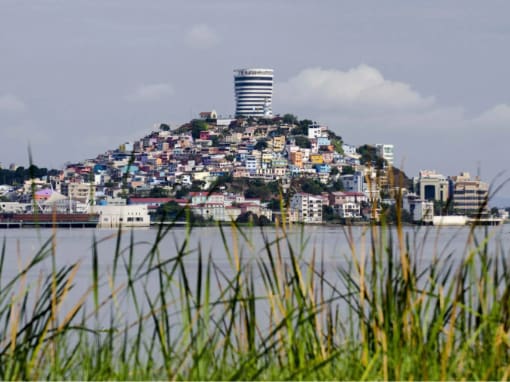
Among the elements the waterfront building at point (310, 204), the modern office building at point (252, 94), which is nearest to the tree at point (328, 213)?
Result: the waterfront building at point (310, 204)

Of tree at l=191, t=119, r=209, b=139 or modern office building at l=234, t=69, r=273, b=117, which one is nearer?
tree at l=191, t=119, r=209, b=139

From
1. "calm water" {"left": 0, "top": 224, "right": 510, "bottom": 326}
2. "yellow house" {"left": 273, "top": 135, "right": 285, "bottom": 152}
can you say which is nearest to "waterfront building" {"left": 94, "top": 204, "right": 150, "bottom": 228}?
"yellow house" {"left": 273, "top": 135, "right": 285, "bottom": 152}

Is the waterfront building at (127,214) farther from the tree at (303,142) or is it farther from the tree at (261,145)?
the tree at (303,142)

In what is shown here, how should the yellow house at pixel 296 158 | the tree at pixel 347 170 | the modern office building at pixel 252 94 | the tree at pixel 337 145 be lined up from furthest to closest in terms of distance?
the modern office building at pixel 252 94
the tree at pixel 337 145
the yellow house at pixel 296 158
the tree at pixel 347 170

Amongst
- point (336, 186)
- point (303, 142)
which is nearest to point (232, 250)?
point (336, 186)

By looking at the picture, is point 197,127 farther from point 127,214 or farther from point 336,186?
point 127,214

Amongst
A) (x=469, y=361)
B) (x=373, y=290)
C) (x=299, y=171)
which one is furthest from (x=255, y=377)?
(x=299, y=171)

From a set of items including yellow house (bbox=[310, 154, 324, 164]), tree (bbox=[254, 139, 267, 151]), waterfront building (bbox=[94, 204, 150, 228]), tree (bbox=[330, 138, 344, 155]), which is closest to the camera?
waterfront building (bbox=[94, 204, 150, 228])

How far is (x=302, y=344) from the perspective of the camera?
4340mm

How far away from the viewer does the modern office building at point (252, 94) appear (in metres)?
197

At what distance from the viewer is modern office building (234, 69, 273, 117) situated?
19712cm

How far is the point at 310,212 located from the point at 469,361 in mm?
119937

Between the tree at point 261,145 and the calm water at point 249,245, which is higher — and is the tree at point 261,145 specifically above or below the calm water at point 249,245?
above

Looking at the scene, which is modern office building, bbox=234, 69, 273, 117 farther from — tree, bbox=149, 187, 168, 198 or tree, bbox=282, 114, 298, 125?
tree, bbox=149, 187, 168, 198
